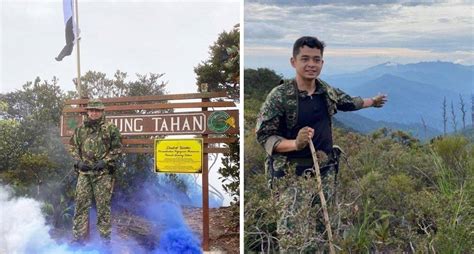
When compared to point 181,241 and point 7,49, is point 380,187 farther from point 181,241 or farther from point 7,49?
point 7,49

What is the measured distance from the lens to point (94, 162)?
500 cm

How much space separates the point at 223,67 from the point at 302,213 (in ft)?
3.73

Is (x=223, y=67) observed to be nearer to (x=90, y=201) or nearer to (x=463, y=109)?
(x=90, y=201)

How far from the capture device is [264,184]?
4504mm

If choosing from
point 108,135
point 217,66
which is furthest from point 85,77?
point 217,66

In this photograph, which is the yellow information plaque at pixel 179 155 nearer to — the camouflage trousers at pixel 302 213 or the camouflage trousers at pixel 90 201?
the camouflage trousers at pixel 90 201

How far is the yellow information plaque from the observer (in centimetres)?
475

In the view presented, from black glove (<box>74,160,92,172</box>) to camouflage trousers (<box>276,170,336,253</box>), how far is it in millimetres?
1490

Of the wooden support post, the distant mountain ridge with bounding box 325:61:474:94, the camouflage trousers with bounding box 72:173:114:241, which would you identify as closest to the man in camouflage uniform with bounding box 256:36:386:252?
the distant mountain ridge with bounding box 325:61:474:94

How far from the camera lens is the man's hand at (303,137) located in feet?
14.4

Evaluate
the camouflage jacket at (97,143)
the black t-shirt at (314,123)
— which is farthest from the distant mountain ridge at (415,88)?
the camouflage jacket at (97,143)

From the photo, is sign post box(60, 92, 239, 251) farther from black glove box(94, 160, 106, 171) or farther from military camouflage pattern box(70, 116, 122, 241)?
black glove box(94, 160, 106, 171)

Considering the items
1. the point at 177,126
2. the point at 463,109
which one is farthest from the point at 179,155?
the point at 463,109

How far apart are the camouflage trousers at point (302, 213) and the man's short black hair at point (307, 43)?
2.68ft
